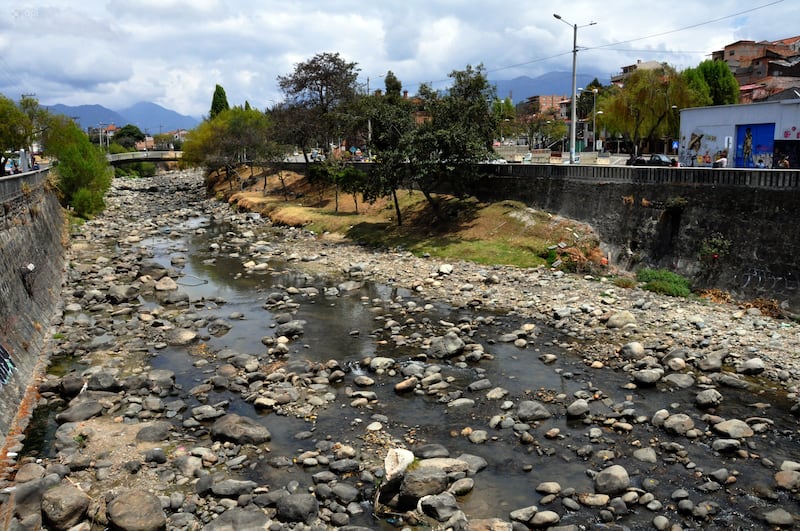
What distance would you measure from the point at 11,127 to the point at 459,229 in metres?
41.9

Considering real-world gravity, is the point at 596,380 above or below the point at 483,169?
below

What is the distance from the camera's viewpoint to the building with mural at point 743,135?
31.1m

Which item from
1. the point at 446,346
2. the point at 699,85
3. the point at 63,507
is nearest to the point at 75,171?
the point at 446,346

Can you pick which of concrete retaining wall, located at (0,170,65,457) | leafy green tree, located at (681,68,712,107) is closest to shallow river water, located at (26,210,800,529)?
concrete retaining wall, located at (0,170,65,457)

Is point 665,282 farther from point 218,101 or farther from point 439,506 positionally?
point 218,101

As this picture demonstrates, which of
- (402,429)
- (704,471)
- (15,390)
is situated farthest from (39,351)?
(704,471)

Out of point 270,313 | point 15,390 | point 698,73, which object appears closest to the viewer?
point 15,390

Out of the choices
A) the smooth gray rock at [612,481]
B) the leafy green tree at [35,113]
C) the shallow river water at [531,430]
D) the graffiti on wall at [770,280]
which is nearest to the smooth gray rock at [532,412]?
the shallow river water at [531,430]

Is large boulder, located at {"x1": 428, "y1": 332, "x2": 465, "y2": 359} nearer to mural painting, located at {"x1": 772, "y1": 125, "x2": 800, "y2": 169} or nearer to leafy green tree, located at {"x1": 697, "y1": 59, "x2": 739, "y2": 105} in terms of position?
mural painting, located at {"x1": 772, "y1": 125, "x2": 800, "y2": 169}

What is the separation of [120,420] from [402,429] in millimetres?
7267

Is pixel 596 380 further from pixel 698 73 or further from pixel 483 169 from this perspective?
pixel 698 73

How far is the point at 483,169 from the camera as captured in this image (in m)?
39.5

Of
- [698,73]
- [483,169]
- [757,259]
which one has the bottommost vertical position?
[757,259]

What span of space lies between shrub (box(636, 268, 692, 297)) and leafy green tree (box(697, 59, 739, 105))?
167 ft
